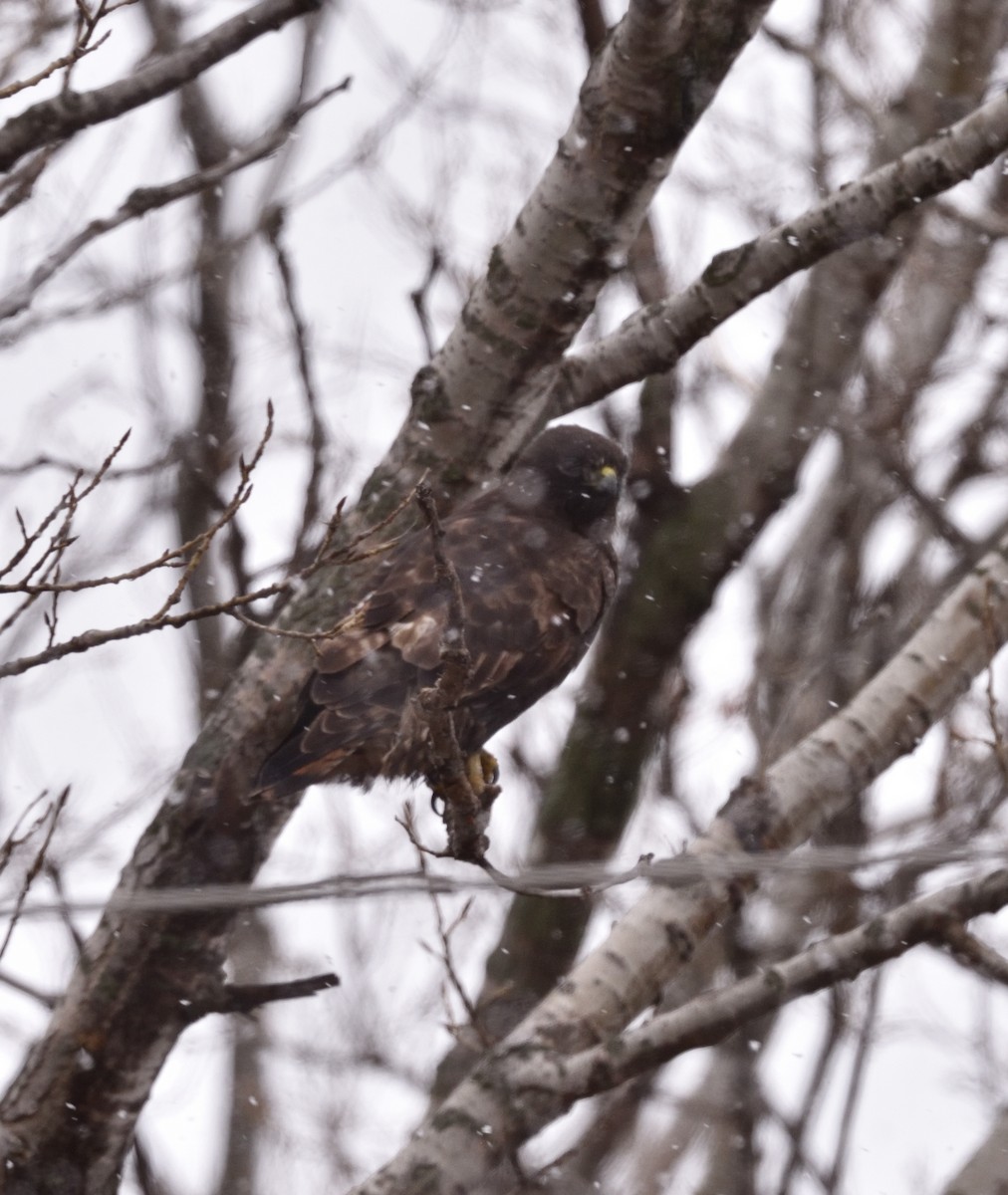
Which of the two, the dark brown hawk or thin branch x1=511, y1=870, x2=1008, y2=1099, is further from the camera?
the dark brown hawk

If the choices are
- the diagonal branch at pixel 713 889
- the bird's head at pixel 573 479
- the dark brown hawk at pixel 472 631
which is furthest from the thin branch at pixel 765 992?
the bird's head at pixel 573 479

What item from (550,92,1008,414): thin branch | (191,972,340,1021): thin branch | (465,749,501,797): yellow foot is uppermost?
(550,92,1008,414): thin branch

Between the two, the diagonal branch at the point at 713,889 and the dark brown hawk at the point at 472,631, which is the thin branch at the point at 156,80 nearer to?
the dark brown hawk at the point at 472,631

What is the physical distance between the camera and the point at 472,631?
4188 mm

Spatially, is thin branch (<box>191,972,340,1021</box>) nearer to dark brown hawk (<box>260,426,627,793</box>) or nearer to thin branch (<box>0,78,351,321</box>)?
dark brown hawk (<box>260,426,627,793</box>)

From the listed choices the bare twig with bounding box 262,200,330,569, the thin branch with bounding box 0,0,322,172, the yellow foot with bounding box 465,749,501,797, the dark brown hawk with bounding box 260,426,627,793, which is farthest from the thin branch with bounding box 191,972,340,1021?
the thin branch with bounding box 0,0,322,172

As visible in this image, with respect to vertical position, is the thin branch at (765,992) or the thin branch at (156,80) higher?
the thin branch at (156,80)

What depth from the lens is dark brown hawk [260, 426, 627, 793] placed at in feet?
12.7

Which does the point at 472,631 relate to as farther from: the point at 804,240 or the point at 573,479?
the point at 804,240

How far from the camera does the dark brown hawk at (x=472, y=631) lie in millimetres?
3885

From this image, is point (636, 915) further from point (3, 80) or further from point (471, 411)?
point (3, 80)

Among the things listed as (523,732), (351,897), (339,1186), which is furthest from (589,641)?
(339,1186)

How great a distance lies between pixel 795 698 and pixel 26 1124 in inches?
121

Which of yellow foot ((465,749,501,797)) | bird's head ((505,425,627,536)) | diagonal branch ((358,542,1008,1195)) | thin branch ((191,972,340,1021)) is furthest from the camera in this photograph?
bird's head ((505,425,627,536))
